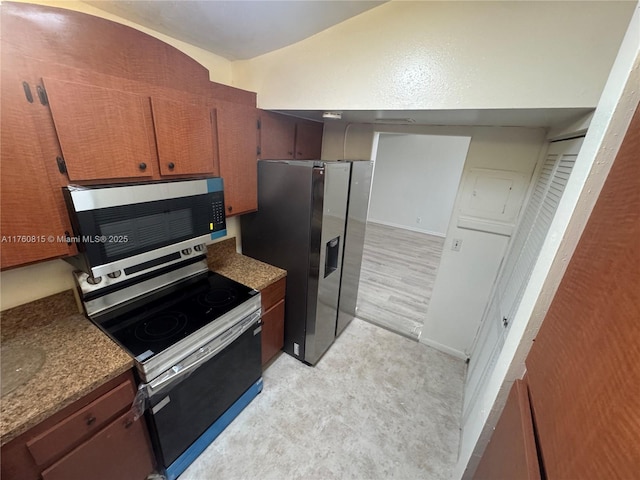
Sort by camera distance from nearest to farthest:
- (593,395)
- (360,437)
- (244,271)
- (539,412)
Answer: (593,395)
(539,412)
(360,437)
(244,271)

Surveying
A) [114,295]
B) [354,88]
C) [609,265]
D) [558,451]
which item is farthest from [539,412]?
[114,295]

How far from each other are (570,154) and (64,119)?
2.19 meters

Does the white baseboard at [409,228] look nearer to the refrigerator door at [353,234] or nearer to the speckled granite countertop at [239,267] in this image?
the refrigerator door at [353,234]

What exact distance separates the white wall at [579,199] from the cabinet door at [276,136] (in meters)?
1.72

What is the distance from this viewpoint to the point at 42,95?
0.92 meters

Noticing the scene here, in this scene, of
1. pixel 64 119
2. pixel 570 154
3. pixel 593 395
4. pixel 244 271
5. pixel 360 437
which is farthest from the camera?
pixel 244 271

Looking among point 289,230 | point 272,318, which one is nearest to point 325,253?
point 289,230

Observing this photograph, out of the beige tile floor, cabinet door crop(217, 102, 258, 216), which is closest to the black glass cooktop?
cabinet door crop(217, 102, 258, 216)

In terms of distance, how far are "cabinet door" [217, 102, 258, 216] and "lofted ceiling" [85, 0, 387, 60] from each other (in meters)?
0.40

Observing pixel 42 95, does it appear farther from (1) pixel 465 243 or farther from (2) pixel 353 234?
(1) pixel 465 243

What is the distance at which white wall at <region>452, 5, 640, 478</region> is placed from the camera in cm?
58

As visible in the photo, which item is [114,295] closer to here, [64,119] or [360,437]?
[64,119]

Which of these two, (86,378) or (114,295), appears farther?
(114,295)

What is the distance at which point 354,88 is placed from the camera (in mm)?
1455
